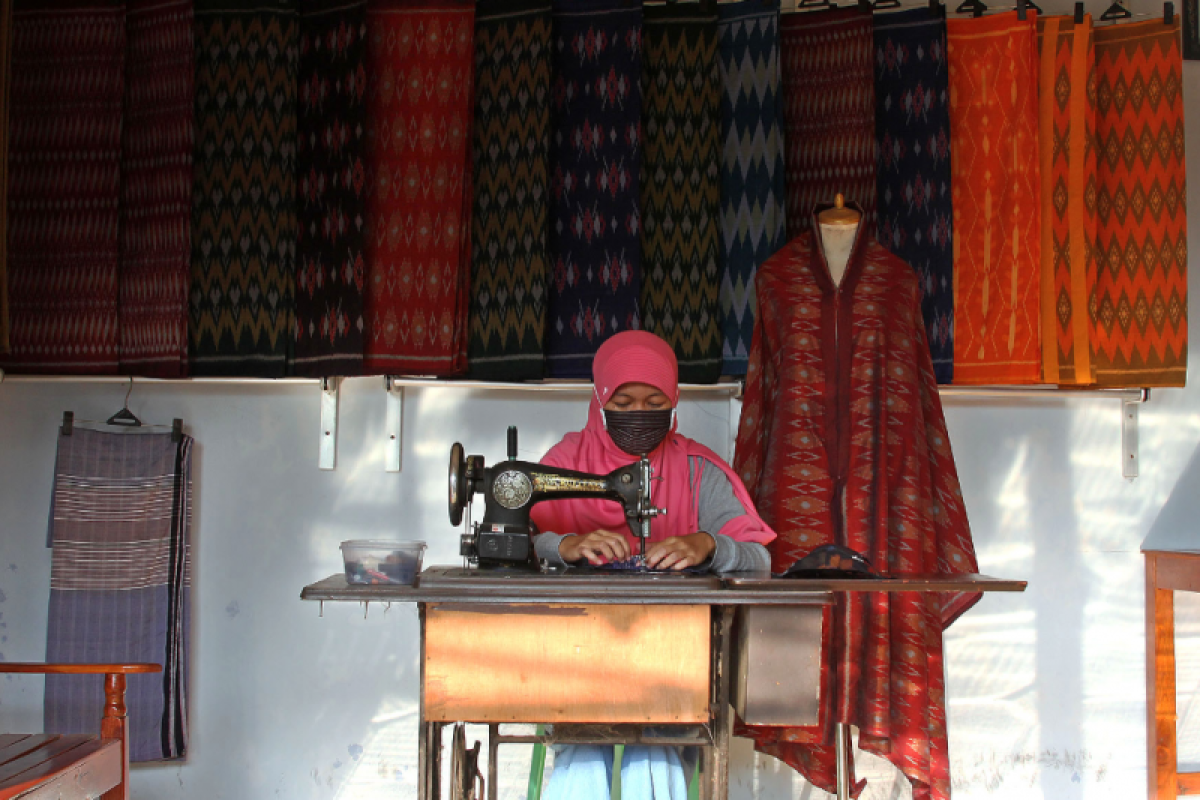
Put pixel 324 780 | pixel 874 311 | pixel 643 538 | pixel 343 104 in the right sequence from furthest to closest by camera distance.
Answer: pixel 324 780
pixel 343 104
pixel 874 311
pixel 643 538

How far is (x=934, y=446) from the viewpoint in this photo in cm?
249

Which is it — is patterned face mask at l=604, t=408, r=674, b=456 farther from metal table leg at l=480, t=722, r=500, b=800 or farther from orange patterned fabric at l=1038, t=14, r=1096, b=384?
orange patterned fabric at l=1038, t=14, r=1096, b=384

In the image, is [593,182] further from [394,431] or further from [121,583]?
[121,583]

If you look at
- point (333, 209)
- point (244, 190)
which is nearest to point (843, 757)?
point (333, 209)

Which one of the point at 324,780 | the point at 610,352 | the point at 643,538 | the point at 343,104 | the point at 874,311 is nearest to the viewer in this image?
the point at 643,538

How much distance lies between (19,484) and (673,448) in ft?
6.75

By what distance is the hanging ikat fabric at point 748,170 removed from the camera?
272 cm

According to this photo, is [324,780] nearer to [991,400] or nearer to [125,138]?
[125,138]

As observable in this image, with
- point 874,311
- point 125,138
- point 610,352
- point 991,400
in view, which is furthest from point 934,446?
point 125,138

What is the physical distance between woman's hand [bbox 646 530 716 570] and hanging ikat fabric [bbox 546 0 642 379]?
926 mm

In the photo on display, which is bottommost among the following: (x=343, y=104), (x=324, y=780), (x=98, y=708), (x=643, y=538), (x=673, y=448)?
(x=324, y=780)

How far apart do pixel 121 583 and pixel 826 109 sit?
2406 mm

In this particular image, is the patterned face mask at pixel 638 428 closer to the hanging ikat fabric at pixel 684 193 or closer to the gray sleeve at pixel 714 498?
the gray sleeve at pixel 714 498

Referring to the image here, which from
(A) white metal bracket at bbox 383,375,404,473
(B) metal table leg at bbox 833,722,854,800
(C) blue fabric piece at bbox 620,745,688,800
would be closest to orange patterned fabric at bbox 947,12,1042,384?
(B) metal table leg at bbox 833,722,854,800
